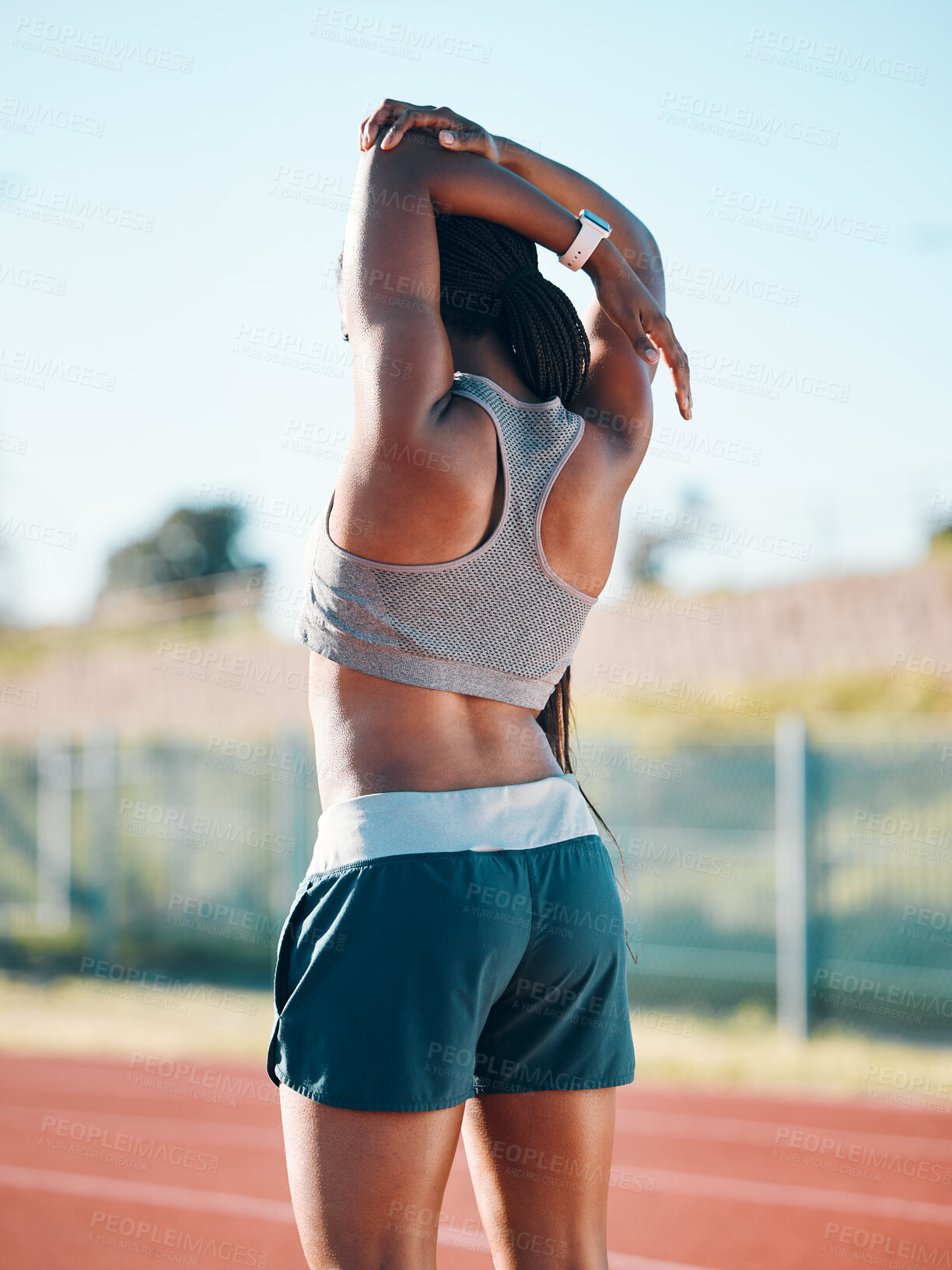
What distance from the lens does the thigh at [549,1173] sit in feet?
5.09

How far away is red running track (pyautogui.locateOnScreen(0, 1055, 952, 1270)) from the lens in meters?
4.36

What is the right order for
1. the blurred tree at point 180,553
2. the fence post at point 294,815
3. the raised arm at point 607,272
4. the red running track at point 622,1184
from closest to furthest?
the raised arm at point 607,272, the red running track at point 622,1184, the fence post at point 294,815, the blurred tree at point 180,553

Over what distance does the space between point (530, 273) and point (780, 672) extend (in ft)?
41.8

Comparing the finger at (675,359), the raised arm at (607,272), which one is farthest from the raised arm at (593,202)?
the finger at (675,359)

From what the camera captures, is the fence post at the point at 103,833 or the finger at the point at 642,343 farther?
the fence post at the point at 103,833

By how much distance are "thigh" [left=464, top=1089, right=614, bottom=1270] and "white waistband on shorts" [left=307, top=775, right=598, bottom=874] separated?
347 millimetres

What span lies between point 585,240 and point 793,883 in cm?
643

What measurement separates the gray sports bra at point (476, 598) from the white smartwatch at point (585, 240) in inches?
10.2

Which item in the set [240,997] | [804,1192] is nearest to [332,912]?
[804,1192]

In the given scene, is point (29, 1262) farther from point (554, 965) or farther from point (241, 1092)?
point (554, 965)

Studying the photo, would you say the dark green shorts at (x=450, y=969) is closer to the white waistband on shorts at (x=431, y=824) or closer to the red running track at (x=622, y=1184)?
the white waistband on shorts at (x=431, y=824)

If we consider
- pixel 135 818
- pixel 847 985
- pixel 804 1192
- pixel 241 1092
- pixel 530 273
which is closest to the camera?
pixel 530 273

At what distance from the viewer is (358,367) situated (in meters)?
1.49

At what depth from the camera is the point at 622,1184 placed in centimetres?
509
